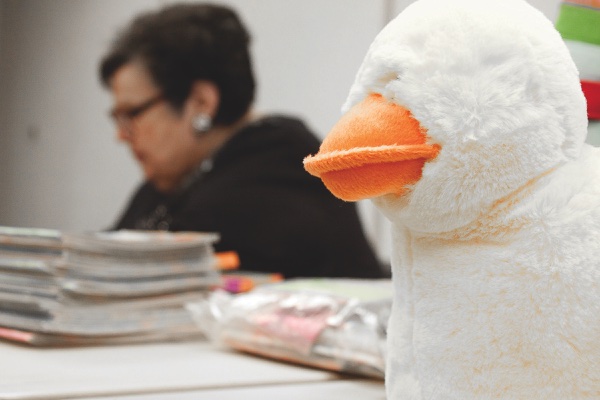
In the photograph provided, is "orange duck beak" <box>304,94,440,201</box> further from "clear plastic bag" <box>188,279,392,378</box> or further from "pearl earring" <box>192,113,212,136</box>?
"pearl earring" <box>192,113,212,136</box>

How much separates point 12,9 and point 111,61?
2.83 m

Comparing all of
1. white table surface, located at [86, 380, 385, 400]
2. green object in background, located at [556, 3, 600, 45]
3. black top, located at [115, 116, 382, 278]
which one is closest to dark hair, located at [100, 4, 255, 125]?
black top, located at [115, 116, 382, 278]

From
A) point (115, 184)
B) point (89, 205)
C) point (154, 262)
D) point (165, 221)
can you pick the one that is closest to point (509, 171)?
point (154, 262)

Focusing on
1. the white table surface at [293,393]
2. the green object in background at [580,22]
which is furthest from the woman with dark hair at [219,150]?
the green object in background at [580,22]

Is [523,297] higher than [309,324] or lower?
higher

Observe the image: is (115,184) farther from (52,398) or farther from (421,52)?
(421,52)

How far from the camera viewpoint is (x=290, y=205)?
1396mm

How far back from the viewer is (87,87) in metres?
3.66

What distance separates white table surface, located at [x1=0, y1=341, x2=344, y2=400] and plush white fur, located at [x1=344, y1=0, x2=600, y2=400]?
1.02 feet

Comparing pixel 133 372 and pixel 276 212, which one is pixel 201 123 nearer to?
pixel 276 212

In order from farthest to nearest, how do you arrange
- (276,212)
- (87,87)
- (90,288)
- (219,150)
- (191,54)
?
(87,87)
(191,54)
(219,150)
(276,212)
(90,288)

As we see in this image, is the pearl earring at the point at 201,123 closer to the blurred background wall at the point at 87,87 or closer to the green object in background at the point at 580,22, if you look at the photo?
the blurred background wall at the point at 87,87

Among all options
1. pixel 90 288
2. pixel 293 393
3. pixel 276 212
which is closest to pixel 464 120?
pixel 293 393

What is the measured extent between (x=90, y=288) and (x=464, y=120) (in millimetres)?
544
